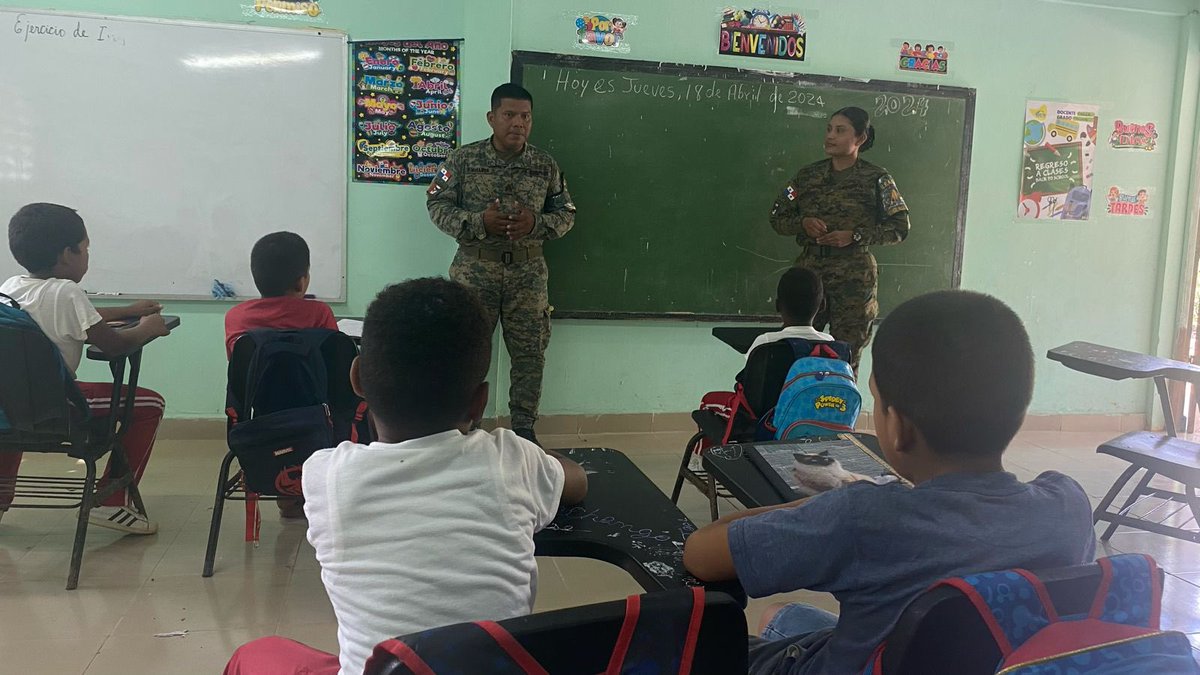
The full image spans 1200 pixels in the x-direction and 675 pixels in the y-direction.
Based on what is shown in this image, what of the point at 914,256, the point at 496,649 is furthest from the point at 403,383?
the point at 914,256

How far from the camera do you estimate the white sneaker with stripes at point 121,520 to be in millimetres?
2705

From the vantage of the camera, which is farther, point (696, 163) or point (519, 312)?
point (696, 163)

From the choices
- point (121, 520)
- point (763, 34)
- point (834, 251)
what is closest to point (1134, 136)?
point (834, 251)

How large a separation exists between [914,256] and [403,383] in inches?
158

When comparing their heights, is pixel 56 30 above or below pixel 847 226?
above

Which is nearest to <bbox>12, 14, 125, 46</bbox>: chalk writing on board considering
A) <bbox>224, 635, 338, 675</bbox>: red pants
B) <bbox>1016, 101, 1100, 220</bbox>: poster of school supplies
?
<bbox>224, 635, 338, 675</bbox>: red pants

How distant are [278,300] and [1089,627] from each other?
90.9 inches

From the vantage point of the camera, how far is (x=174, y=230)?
12.3ft

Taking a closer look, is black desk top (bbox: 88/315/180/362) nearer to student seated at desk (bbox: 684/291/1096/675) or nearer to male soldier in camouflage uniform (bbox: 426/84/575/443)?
male soldier in camouflage uniform (bbox: 426/84/575/443)

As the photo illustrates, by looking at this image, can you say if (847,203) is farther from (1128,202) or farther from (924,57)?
(1128,202)

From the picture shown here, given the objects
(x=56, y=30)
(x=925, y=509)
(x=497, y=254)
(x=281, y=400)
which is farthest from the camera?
(x=497, y=254)

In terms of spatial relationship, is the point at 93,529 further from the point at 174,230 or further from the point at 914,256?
the point at 914,256

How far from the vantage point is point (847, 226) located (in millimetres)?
3918

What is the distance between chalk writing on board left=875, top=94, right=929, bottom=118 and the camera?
4.36 meters
